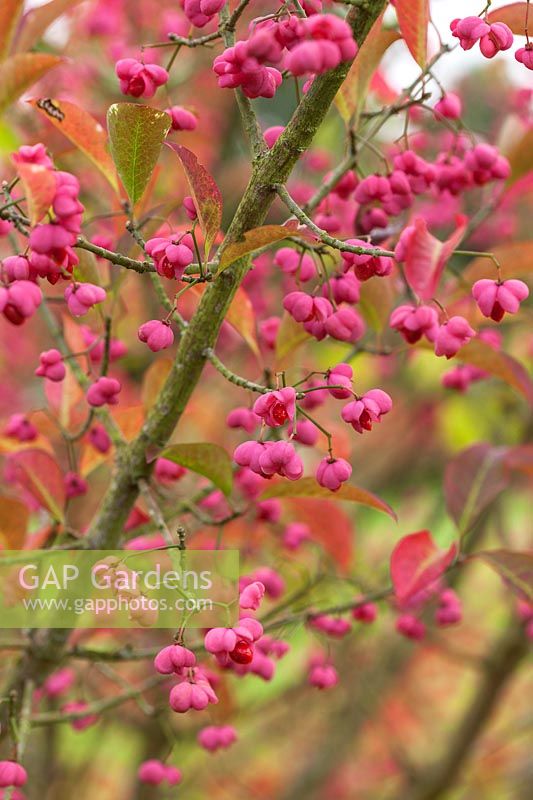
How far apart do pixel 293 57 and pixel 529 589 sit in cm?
81

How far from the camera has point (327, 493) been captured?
3.69 ft

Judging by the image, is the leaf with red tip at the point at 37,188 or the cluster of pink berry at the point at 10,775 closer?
the leaf with red tip at the point at 37,188

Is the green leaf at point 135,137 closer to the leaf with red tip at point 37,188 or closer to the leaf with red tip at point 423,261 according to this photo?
the leaf with red tip at point 37,188

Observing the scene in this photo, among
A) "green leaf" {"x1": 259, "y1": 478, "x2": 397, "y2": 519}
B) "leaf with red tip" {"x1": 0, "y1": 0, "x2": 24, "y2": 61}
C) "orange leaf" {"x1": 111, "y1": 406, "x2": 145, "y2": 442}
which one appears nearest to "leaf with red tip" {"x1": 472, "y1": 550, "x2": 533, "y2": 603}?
"green leaf" {"x1": 259, "y1": 478, "x2": 397, "y2": 519}

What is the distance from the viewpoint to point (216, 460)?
42.4 inches

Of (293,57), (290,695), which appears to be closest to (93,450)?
(293,57)

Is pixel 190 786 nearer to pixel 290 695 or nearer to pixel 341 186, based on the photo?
pixel 290 695

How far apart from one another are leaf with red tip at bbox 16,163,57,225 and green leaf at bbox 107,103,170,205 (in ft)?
0.50

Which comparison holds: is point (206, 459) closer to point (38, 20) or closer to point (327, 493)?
point (327, 493)

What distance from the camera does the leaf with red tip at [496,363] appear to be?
1.24 meters

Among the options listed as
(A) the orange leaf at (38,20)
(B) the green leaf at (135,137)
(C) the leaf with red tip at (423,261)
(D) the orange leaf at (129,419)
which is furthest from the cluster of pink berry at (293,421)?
(A) the orange leaf at (38,20)

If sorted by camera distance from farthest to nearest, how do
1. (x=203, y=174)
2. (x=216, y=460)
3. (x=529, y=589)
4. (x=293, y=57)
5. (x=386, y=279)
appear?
(x=386, y=279), (x=529, y=589), (x=216, y=460), (x=203, y=174), (x=293, y=57)

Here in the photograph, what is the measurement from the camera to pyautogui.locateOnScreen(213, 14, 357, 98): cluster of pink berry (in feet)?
2.26

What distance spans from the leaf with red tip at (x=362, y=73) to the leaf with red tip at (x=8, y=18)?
0.40m
